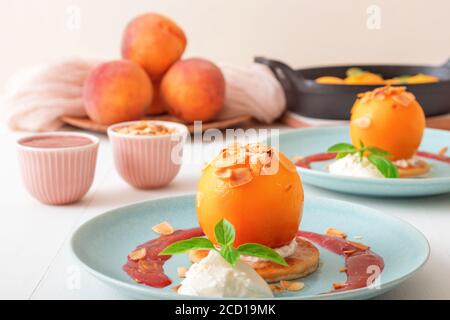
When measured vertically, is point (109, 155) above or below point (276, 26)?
below

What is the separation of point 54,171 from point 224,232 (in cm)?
41

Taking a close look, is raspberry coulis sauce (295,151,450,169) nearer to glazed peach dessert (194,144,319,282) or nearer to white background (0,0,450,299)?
glazed peach dessert (194,144,319,282)

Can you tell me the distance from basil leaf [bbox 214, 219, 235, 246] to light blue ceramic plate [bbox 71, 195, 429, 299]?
0.20ft

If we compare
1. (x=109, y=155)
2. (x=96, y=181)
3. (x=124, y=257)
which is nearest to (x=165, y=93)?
(x=109, y=155)

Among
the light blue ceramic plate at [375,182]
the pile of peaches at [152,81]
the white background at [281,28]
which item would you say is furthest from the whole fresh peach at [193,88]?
the white background at [281,28]

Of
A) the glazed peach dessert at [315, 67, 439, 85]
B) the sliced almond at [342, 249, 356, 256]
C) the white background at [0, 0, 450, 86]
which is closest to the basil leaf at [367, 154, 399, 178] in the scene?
the sliced almond at [342, 249, 356, 256]

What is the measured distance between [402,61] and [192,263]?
1406 millimetres

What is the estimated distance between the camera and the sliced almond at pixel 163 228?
2.89ft

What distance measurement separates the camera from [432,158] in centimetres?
125

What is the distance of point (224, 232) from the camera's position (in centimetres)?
74

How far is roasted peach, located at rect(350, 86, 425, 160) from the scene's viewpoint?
1155 millimetres

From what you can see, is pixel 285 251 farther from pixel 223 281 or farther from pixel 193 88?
pixel 193 88

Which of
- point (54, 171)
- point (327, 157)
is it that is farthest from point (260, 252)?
point (327, 157)
